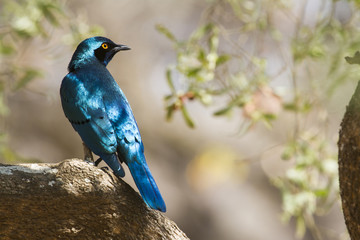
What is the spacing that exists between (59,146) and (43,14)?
12.5ft

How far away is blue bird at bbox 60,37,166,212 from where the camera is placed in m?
3.13

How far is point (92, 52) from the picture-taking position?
3949 mm

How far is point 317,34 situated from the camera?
4.69 m

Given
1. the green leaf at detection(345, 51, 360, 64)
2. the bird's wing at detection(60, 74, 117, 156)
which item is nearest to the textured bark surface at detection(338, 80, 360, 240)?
the green leaf at detection(345, 51, 360, 64)

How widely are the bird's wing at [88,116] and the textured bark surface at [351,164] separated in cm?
120

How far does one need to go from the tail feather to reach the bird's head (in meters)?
0.88

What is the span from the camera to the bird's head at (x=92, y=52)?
12.8 feet

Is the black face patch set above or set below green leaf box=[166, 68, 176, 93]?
below

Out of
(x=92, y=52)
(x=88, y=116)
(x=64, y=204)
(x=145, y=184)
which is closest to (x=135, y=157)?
(x=145, y=184)

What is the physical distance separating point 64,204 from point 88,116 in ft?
2.87

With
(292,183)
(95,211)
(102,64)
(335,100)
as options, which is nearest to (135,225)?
(95,211)

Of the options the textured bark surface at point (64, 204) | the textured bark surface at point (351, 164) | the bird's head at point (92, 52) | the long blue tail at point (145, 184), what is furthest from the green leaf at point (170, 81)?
the textured bark surface at point (351, 164)

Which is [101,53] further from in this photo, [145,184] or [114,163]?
[145,184]

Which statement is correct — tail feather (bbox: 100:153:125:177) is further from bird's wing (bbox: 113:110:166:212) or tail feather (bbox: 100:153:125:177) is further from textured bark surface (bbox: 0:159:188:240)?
textured bark surface (bbox: 0:159:188:240)
